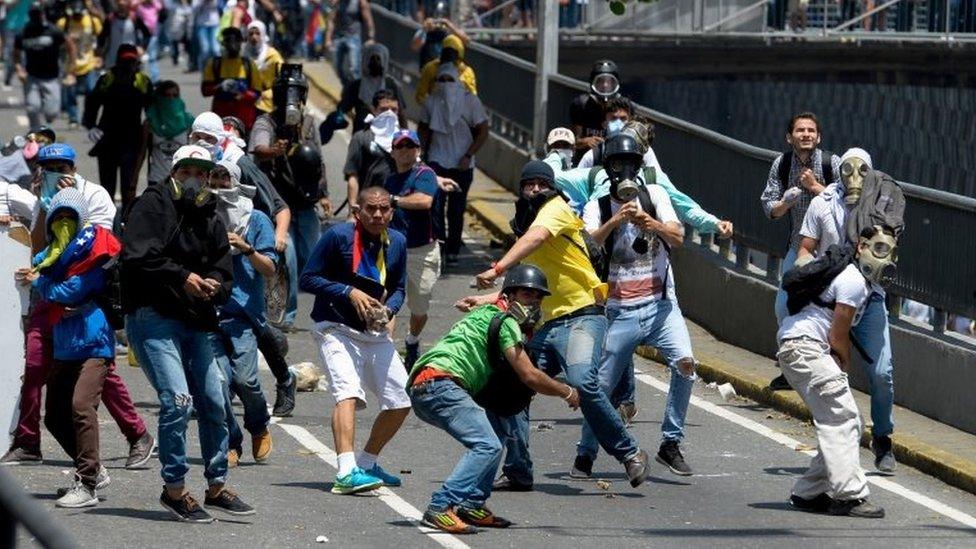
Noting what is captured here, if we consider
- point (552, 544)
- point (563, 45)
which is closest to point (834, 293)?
point (552, 544)

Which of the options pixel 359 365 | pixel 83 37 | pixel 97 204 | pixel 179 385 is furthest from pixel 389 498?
pixel 83 37

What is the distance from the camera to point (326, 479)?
11.4 meters

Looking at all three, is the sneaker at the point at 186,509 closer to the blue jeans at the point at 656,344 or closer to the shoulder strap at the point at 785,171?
the blue jeans at the point at 656,344

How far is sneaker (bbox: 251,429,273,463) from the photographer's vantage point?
1184cm

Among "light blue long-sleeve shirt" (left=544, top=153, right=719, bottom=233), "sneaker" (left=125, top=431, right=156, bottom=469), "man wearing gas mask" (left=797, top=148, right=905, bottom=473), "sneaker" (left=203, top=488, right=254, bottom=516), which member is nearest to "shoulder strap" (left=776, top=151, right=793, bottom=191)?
"light blue long-sleeve shirt" (left=544, top=153, right=719, bottom=233)

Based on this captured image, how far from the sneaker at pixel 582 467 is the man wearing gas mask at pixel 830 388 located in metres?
1.22

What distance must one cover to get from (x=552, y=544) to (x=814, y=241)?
2.90 metres

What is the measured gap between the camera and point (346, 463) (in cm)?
1085

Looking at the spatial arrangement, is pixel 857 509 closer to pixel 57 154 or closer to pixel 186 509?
pixel 186 509

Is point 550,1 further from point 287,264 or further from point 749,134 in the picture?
point 287,264

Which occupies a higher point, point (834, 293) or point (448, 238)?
point (834, 293)

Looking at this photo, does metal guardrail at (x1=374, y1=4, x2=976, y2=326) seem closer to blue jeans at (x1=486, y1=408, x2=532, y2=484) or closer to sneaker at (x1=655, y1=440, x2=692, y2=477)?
sneaker at (x1=655, y1=440, x2=692, y2=477)

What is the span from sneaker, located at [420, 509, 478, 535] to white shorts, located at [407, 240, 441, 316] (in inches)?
194

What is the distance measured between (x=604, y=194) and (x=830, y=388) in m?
1.94
